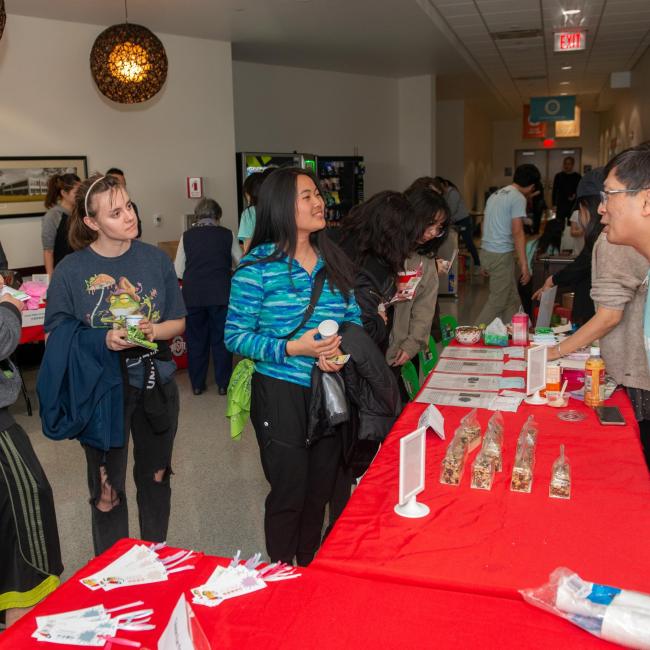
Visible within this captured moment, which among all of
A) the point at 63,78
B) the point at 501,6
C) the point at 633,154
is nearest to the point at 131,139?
the point at 63,78

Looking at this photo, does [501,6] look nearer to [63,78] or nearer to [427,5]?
[427,5]

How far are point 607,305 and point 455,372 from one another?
0.81 m

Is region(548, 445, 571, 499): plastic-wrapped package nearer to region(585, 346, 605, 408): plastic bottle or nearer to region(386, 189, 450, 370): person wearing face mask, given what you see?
region(585, 346, 605, 408): plastic bottle

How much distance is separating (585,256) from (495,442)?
2.09 meters

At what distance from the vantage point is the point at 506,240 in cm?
660

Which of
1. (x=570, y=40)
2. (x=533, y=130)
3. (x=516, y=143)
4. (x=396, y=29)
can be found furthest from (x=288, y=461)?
(x=516, y=143)

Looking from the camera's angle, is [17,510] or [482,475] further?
[17,510]

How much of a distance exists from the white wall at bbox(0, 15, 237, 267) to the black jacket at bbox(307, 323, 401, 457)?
517 cm

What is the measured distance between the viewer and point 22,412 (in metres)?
5.52

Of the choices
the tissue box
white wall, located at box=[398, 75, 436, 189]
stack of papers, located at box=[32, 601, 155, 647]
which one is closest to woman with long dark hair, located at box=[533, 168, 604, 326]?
the tissue box

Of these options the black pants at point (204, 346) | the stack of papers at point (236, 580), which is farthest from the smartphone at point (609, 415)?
the black pants at point (204, 346)

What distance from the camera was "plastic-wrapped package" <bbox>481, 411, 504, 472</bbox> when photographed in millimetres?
2115

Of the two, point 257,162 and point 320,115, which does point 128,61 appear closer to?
point 257,162

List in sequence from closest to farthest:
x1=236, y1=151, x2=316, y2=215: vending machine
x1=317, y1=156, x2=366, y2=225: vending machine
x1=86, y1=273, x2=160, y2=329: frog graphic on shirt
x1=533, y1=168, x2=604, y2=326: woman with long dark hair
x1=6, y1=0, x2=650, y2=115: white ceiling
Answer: x1=86, y1=273, x2=160, y2=329: frog graphic on shirt → x1=533, y1=168, x2=604, y2=326: woman with long dark hair → x1=6, y1=0, x2=650, y2=115: white ceiling → x1=236, y1=151, x2=316, y2=215: vending machine → x1=317, y1=156, x2=366, y2=225: vending machine
